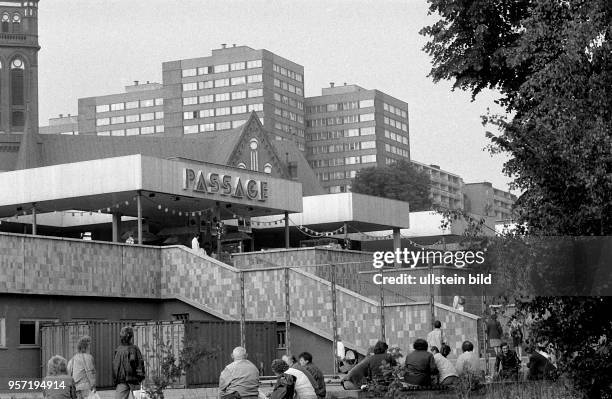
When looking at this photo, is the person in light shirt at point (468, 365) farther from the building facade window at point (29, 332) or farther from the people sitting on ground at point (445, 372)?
the building facade window at point (29, 332)

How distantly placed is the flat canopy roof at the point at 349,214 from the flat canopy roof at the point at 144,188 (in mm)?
5875

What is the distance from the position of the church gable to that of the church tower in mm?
38354

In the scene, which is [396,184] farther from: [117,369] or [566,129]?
[566,129]

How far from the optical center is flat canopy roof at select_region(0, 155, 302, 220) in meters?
44.5

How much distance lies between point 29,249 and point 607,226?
71.7 ft

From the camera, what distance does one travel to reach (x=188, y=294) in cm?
3969

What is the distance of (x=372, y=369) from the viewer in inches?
834

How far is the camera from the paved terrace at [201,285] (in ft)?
107

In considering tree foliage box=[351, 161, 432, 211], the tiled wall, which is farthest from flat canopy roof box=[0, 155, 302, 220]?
tree foliage box=[351, 161, 432, 211]

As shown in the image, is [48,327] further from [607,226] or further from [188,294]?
[607,226]

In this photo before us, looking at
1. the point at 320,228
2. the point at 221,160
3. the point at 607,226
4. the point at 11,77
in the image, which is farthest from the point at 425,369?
the point at 11,77

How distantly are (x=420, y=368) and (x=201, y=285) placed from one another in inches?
743

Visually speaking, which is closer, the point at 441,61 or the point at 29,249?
the point at 441,61

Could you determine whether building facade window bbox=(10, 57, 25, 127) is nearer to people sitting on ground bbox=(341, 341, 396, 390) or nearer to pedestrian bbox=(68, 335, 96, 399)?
people sitting on ground bbox=(341, 341, 396, 390)
